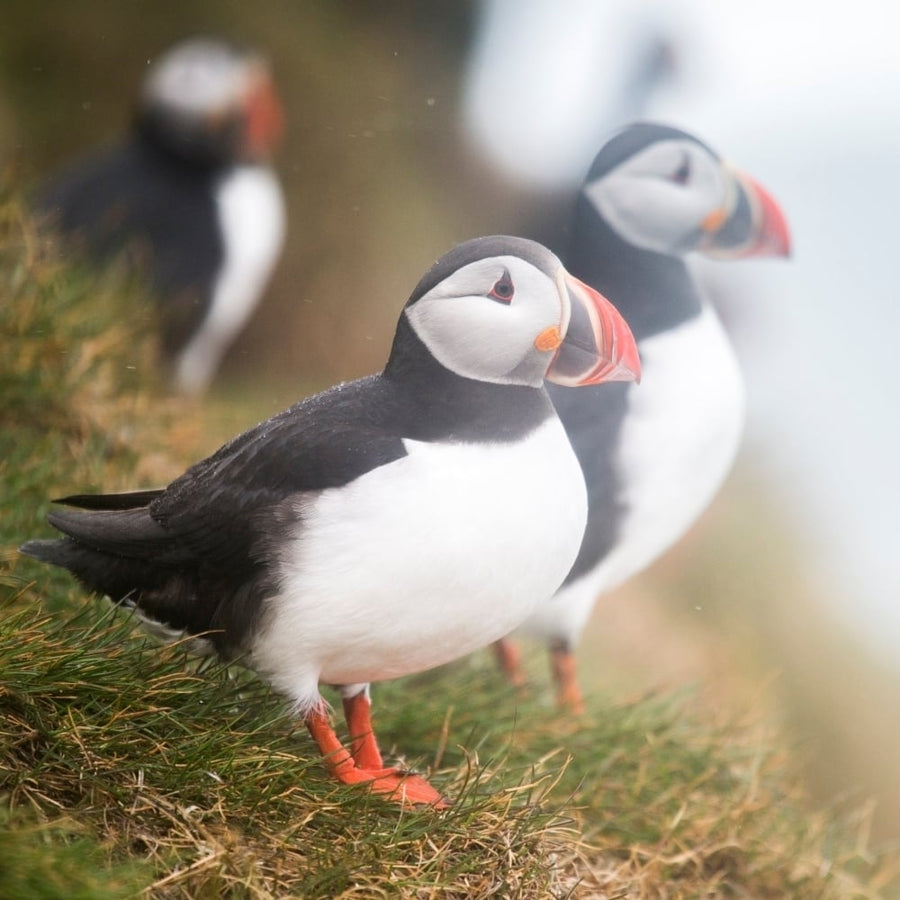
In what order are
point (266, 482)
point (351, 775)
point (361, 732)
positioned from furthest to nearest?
point (361, 732), point (351, 775), point (266, 482)

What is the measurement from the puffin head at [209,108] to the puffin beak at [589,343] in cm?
339

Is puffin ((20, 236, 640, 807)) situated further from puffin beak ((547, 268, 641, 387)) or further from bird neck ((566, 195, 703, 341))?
bird neck ((566, 195, 703, 341))

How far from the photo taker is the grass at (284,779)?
1.87 metres

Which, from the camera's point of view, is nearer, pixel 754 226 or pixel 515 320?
pixel 515 320

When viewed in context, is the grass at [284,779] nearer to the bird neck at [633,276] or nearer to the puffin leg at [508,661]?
the puffin leg at [508,661]

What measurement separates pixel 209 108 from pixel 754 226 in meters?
3.16

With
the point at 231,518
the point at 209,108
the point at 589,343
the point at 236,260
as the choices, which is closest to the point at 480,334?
the point at 589,343

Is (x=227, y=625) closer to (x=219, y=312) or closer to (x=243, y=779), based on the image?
(x=243, y=779)

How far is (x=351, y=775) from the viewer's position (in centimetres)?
211

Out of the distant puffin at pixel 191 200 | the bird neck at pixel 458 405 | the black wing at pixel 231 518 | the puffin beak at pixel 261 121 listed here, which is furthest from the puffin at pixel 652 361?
the puffin beak at pixel 261 121

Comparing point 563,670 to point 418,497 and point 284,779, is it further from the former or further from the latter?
point 418,497

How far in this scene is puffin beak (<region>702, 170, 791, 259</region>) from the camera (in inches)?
103

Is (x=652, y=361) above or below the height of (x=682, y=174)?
below

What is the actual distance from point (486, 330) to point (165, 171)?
3352 mm
